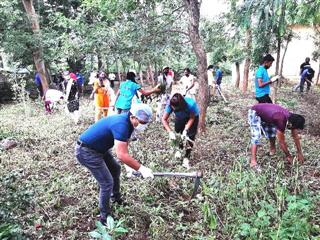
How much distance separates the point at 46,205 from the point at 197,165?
239 cm

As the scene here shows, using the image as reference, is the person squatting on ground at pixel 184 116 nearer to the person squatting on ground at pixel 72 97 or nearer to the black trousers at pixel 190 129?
the black trousers at pixel 190 129

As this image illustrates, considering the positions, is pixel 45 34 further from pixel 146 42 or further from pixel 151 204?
pixel 151 204

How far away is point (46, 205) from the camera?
4738mm

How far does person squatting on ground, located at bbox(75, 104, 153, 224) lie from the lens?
12.1 ft

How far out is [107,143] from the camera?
157 inches

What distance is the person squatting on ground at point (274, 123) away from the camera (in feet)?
16.6

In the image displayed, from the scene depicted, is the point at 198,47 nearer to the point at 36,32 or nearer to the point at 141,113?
the point at 141,113

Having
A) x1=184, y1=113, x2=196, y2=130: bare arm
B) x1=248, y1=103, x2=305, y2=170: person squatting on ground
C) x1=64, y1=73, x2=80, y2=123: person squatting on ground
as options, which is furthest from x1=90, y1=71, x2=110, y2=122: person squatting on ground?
x1=248, y1=103, x2=305, y2=170: person squatting on ground

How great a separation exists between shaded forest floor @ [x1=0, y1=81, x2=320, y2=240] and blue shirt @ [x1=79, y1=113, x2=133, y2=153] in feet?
2.83

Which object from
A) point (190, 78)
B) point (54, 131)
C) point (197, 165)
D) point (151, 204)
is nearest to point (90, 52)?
point (54, 131)

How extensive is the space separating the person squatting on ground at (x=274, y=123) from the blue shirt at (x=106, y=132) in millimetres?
2357

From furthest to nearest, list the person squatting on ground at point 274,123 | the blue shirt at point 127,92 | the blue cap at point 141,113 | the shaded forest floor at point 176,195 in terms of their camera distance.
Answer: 1. the blue shirt at point 127,92
2. the person squatting on ground at point 274,123
3. the shaded forest floor at point 176,195
4. the blue cap at point 141,113

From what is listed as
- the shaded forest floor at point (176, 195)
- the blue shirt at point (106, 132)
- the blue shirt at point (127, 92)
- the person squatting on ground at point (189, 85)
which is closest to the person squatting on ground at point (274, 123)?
the shaded forest floor at point (176, 195)

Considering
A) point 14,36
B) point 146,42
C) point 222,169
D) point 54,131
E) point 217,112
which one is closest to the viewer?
point 222,169
